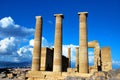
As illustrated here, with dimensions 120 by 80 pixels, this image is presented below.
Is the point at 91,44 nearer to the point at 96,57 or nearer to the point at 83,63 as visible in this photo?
the point at 96,57

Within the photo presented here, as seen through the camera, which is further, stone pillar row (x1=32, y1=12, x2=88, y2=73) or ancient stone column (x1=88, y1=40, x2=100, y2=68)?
ancient stone column (x1=88, y1=40, x2=100, y2=68)

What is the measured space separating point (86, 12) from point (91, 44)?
14.8 meters

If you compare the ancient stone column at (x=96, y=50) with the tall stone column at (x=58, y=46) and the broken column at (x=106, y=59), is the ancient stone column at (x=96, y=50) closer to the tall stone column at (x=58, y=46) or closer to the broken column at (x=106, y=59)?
the broken column at (x=106, y=59)

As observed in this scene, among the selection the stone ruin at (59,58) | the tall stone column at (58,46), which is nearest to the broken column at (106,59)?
the stone ruin at (59,58)

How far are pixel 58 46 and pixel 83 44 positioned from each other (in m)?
4.79

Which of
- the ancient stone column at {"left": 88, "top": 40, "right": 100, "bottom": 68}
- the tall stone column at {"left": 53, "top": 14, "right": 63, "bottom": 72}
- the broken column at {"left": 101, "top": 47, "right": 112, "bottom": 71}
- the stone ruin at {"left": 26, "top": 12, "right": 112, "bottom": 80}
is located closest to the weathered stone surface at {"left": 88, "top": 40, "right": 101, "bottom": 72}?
the ancient stone column at {"left": 88, "top": 40, "right": 100, "bottom": 68}

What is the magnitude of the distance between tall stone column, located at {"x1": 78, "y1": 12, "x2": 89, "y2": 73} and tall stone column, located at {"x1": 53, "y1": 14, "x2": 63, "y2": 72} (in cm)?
402

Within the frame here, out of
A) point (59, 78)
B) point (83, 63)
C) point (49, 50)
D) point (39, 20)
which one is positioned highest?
point (39, 20)

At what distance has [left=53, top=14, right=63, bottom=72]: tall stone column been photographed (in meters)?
34.9

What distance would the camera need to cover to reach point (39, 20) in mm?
39438

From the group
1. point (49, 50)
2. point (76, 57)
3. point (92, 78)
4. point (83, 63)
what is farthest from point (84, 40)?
point (76, 57)

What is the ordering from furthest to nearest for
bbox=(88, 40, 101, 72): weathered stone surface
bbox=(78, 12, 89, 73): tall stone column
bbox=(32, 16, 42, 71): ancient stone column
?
bbox=(88, 40, 101, 72): weathered stone surface → bbox=(32, 16, 42, 71): ancient stone column → bbox=(78, 12, 89, 73): tall stone column

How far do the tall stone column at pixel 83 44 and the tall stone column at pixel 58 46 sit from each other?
402 cm

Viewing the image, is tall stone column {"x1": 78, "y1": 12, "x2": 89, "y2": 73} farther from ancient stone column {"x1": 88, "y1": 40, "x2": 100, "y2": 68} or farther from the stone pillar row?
ancient stone column {"x1": 88, "y1": 40, "x2": 100, "y2": 68}
